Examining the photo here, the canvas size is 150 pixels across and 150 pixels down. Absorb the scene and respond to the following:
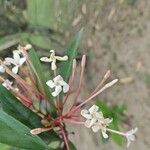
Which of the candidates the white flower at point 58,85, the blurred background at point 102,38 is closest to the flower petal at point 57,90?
the white flower at point 58,85

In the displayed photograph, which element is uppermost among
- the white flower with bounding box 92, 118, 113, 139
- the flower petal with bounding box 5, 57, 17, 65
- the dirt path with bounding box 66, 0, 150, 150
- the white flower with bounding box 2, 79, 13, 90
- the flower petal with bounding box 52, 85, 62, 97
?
the flower petal with bounding box 5, 57, 17, 65

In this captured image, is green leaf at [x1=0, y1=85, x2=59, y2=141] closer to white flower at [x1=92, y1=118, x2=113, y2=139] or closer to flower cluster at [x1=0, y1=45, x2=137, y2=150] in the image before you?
flower cluster at [x1=0, y1=45, x2=137, y2=150]

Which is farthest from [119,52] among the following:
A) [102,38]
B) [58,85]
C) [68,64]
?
[58,85]

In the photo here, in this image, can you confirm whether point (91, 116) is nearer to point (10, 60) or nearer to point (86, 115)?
point (86, 115)

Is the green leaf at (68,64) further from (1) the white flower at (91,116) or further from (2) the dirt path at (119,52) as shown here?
(2) the dirt path at (119,52)

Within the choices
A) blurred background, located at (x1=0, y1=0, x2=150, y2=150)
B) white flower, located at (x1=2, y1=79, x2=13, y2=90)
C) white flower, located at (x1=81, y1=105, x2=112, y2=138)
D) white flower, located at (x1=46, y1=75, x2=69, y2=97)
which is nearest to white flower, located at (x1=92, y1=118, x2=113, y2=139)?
white flower, located at (x1=81, y1=105, x2=112, y2=138)

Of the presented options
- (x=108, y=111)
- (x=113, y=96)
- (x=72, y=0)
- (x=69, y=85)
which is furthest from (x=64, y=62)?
(x=113, y=96)

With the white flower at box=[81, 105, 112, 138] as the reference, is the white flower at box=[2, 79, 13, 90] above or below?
above

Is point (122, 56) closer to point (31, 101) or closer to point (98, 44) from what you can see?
point (98, 44)
